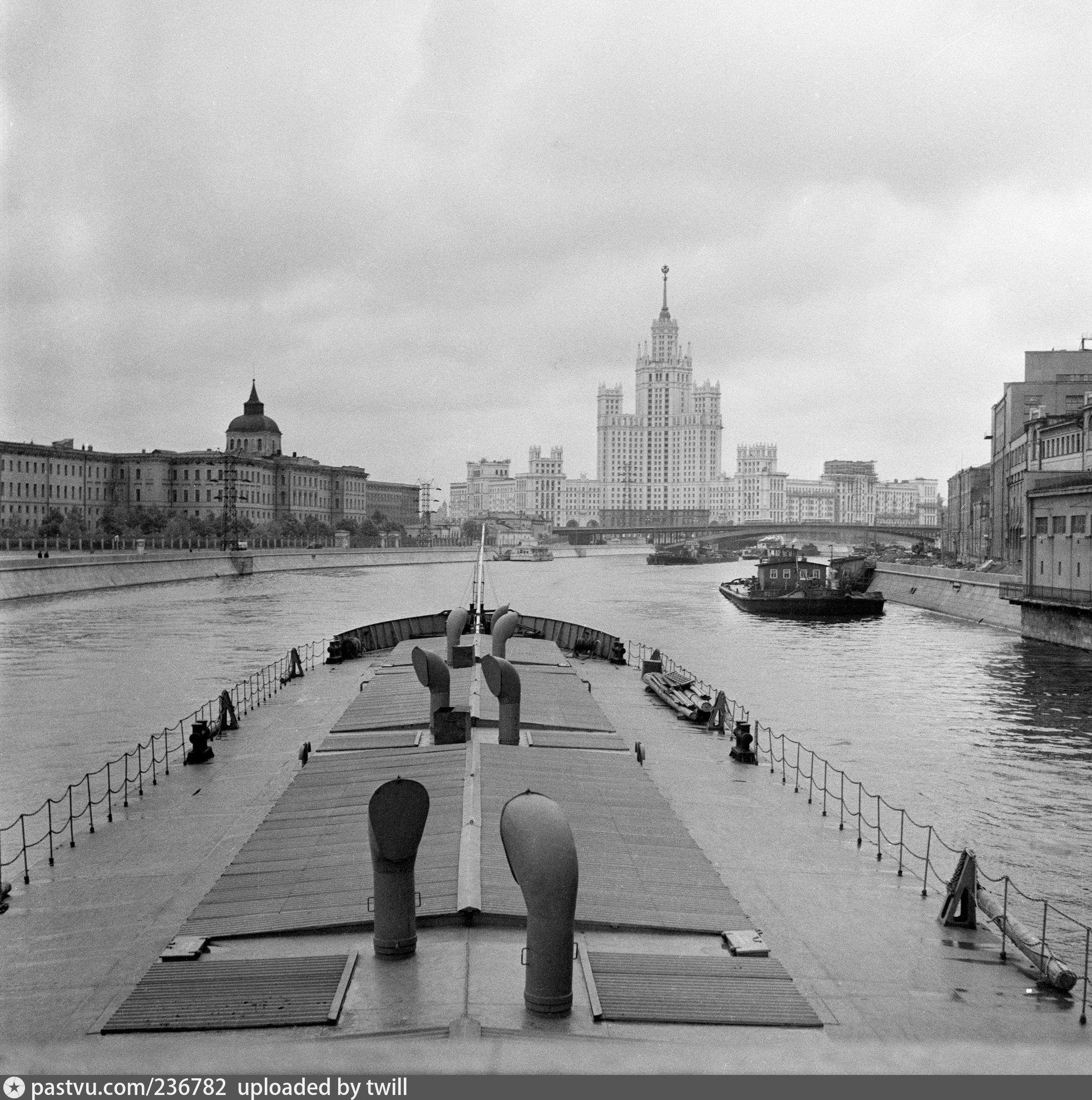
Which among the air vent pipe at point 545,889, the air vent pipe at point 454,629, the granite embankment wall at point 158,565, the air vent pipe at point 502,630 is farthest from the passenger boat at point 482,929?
the granite embankment wall at point 158,565

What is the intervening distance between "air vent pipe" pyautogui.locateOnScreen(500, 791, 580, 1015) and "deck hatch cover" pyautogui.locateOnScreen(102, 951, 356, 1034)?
6.17 ft

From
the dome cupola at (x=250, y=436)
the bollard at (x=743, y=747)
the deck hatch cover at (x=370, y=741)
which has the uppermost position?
the dome cupola at (x=250, y=436)

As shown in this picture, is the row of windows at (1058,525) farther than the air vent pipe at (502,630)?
Yes

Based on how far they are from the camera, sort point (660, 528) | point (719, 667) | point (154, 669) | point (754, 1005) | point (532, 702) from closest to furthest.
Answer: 1. point (754, 1005)
2. point (532, 702)
3. point (154, 669)
4. point (719, 667)
5. point (660, 528)

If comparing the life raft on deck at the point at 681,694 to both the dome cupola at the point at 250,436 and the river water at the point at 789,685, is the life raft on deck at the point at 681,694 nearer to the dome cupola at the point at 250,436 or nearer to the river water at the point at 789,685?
the river water at the point at 789,685

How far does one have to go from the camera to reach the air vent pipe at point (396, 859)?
10.7 m

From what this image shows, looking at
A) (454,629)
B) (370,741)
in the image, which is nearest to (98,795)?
(370,741)

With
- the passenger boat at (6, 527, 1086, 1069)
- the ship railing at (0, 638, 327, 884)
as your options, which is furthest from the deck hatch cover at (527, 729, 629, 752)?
the ship railing at (0, 638, 327, 884)

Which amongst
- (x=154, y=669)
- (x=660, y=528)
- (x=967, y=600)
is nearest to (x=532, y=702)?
(x=154, y=669)

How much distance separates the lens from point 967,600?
82.3 m

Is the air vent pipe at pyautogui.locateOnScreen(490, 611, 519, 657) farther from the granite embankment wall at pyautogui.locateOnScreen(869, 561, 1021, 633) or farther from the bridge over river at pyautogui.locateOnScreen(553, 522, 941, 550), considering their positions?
the bridge over river at pyautogui.locateOnScreen(553, 522, 941, 550)

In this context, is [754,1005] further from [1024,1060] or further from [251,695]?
[251,695]

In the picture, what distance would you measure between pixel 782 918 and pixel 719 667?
37.6 meters

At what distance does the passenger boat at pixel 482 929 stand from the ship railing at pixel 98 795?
381 mm
